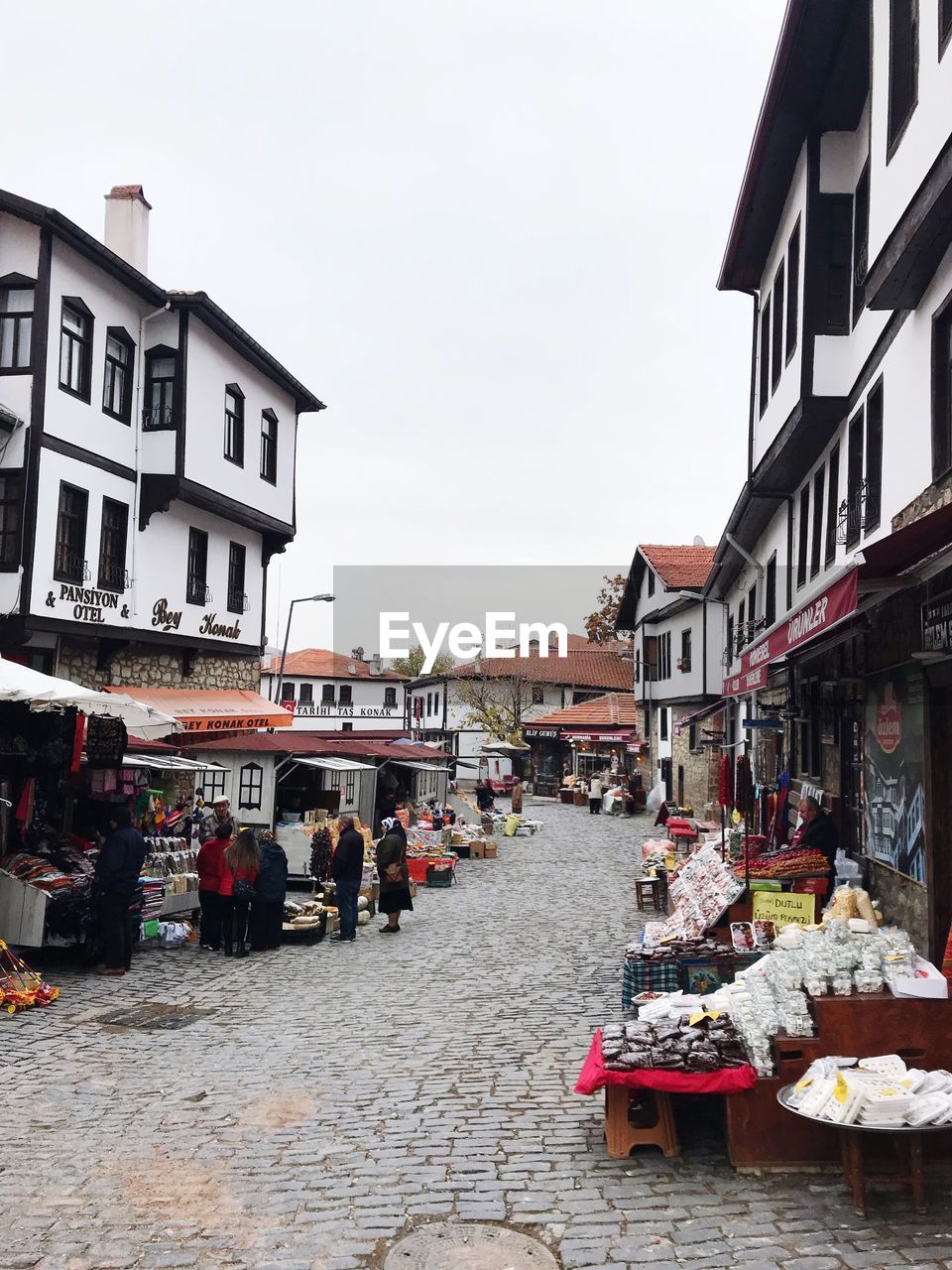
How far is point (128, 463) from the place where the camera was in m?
19.3

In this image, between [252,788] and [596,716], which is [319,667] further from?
[252,788]

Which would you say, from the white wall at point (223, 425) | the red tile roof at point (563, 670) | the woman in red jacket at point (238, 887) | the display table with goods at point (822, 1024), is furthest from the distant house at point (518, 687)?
the display table with goods at point (822, 1024)

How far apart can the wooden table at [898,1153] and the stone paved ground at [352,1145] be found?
0.11 metres

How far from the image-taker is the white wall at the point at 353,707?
75188 millimetres

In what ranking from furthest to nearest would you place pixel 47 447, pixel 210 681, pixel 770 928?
pixel 210 681, pixel 47 447, pixel 770 928

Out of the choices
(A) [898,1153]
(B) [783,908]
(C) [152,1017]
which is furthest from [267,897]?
(A) [898,1153]

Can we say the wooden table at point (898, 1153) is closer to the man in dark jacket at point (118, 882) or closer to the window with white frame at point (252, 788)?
Result: the man in dark jacket at point (118, 882)

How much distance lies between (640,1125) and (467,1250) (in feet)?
5.01

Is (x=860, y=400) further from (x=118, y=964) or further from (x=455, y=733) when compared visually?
(x=455, y=733)

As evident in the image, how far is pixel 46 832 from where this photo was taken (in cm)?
1363

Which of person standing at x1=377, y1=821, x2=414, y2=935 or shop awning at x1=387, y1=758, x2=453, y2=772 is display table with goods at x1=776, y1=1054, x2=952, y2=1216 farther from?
shop awning at x1=387, y1=758, x2=453, y2=772

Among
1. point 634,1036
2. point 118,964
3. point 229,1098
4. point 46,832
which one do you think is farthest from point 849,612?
point 46,832

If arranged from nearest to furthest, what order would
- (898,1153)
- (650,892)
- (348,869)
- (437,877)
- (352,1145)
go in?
(898,1153)
(352,1145)
(348,869)
(650,892)
(437,877)

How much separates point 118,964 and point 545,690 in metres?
55.6
